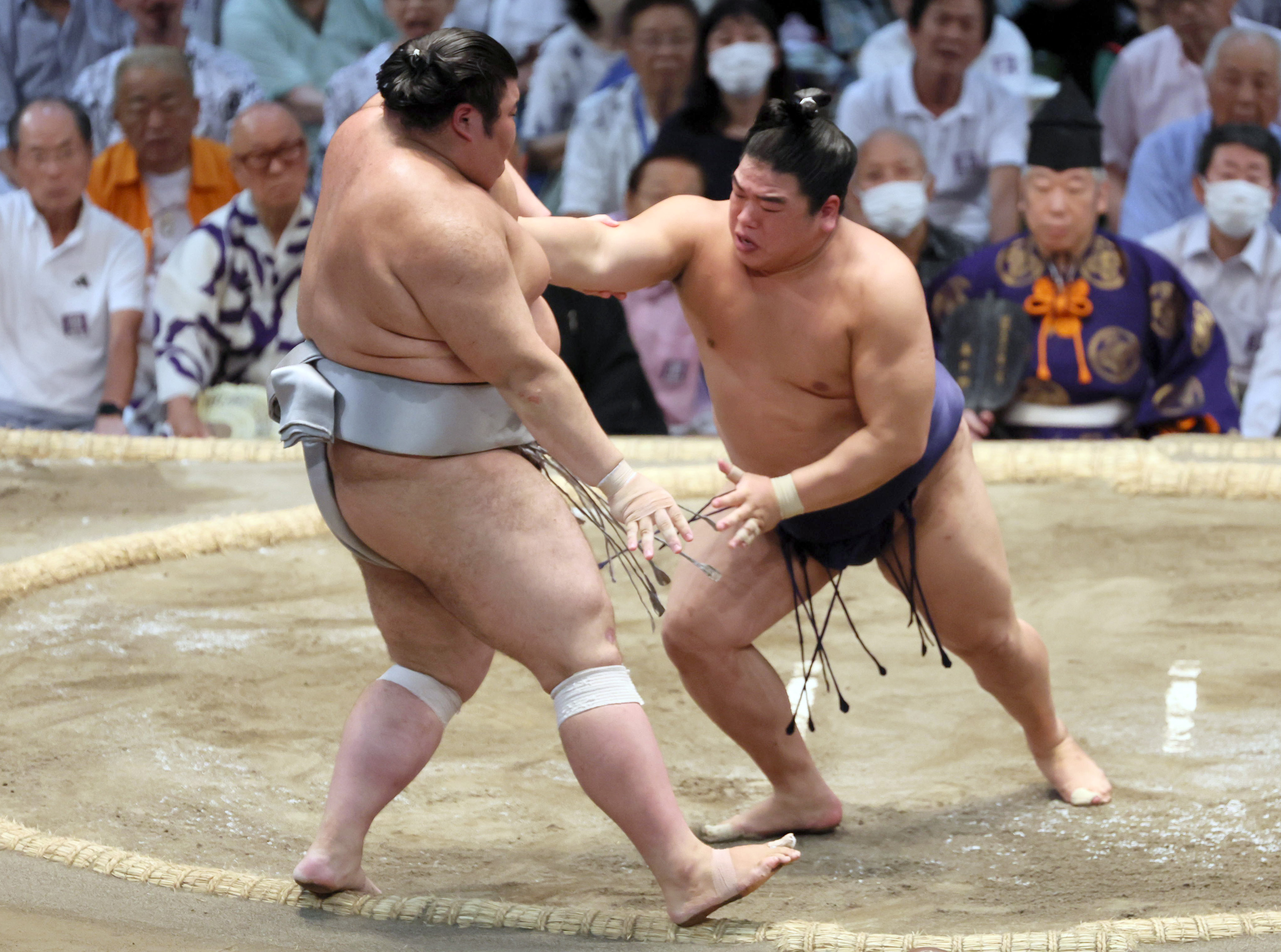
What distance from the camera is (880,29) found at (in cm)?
462

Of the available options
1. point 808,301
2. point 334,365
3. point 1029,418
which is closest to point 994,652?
point 808,301

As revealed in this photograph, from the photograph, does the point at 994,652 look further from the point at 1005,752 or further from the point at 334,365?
the point at 334,365

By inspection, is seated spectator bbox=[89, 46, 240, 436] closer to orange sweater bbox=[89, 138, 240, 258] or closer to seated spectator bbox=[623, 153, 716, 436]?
orange sweater bbox=[89, 138, 240, 258]

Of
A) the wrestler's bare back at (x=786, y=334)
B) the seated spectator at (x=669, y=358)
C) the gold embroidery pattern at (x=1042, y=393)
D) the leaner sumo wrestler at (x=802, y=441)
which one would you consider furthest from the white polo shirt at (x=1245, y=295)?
the wrestler's bare back at (x=786, y=334)

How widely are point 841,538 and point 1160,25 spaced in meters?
3.23

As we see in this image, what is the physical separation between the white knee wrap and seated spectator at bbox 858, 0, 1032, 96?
3.24 m

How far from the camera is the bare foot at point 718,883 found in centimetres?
157

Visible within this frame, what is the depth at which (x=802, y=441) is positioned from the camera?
1935mm

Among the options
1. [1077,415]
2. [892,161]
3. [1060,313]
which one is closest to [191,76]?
[892,161]

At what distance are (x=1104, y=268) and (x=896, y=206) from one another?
0.60m

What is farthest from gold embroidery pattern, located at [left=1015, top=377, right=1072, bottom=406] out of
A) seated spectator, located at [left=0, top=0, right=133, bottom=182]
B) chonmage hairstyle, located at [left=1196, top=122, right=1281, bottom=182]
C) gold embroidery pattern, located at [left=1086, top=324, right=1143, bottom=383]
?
seated spectator, located at [left=0, top=0, right=133, bottom=182]

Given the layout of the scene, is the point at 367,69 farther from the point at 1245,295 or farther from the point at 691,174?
the point at 1245,295

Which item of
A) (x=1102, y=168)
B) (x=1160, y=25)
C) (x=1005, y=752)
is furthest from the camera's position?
(x=1160, y=25)

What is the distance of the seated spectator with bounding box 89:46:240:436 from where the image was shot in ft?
14.9
